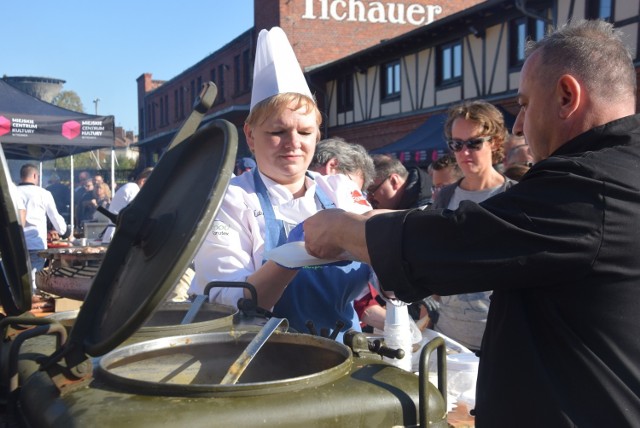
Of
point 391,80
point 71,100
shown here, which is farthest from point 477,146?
point 71,100

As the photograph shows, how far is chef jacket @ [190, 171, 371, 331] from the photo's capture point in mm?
2004

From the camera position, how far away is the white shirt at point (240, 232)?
6.54ft

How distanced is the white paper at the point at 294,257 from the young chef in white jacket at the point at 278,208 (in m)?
0.18

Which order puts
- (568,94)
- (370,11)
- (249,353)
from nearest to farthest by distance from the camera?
(249,353) → (568,94) → (370,11)

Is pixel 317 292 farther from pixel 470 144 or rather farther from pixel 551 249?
pixel 470 144

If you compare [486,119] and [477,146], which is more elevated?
[486,119]

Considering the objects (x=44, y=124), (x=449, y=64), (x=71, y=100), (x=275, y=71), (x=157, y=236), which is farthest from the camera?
(x=71, y=100)

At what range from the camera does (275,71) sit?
212cm

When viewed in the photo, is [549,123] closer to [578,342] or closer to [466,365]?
[578,342]

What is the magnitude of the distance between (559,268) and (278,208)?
3.44 ft

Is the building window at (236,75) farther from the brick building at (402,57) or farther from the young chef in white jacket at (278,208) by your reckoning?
the young chef in white jacket at (278,208)

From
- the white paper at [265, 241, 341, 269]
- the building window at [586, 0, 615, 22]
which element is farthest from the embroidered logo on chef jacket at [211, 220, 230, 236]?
the building window at [586, 0, 615, 22]

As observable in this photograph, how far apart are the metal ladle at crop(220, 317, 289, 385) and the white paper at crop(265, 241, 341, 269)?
244 mm

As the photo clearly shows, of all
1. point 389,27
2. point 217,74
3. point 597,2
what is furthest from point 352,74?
point 217,74
